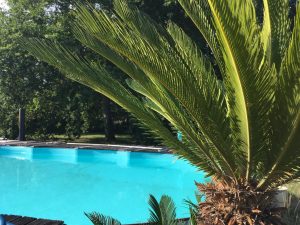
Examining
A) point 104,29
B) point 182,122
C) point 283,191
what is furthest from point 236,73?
point 283,191

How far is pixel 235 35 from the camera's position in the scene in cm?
274

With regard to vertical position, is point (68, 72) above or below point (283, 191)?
above

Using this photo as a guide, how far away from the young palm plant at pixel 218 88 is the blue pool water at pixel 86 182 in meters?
4.55

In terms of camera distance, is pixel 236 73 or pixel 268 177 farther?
pixel 268 177

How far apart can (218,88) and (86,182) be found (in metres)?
8.30

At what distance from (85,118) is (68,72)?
49.5 ft

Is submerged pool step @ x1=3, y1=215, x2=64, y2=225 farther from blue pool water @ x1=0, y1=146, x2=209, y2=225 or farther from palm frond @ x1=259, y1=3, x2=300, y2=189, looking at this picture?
palm frond @ x1=259, y1=3, x2=300, y2=189

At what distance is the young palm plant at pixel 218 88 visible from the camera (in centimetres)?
Answer: 292

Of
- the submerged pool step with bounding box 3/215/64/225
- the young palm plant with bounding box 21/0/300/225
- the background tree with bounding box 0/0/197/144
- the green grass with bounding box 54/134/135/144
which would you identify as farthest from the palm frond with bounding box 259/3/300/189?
the green grass with bounding box 54/134/135/144

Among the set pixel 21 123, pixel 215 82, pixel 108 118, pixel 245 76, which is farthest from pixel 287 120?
→ pixel 21 123

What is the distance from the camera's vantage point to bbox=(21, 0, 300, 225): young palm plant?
2924 mm

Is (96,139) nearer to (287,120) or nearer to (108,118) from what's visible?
(108,118)

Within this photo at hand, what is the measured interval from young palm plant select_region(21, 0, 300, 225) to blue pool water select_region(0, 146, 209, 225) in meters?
4.55

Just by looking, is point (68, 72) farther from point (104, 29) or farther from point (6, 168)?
point (6, 168)
